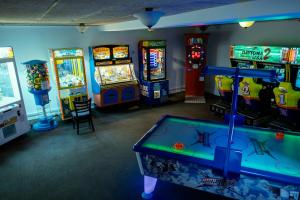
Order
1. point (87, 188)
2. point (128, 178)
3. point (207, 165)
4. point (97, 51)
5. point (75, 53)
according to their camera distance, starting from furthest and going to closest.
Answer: point (97, 51), point (75, 53), point (128, 178), point (87, 188), point (207, 165)

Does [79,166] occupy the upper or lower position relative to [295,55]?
lower

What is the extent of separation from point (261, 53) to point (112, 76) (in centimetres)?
406

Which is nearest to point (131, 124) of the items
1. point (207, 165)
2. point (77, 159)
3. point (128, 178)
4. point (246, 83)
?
point (77, 159)

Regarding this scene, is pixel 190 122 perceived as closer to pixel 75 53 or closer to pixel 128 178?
pixel 128 178

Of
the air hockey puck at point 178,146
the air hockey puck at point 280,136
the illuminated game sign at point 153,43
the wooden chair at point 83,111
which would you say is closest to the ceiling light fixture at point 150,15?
the air hockey puck at point 178,146

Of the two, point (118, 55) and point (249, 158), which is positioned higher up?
point (118, 55)

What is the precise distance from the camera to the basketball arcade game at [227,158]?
2078 mm

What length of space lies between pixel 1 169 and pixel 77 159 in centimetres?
127

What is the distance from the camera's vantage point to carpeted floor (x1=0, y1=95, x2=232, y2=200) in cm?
316

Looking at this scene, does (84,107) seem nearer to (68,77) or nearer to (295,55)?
(68,77)

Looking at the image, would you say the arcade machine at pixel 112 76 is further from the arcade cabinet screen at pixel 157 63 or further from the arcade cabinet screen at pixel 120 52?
the arcade cabinet screen at pixel 157 63

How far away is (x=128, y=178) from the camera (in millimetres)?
3465

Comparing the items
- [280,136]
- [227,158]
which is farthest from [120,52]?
[227,158]

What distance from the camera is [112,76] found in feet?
21.6
